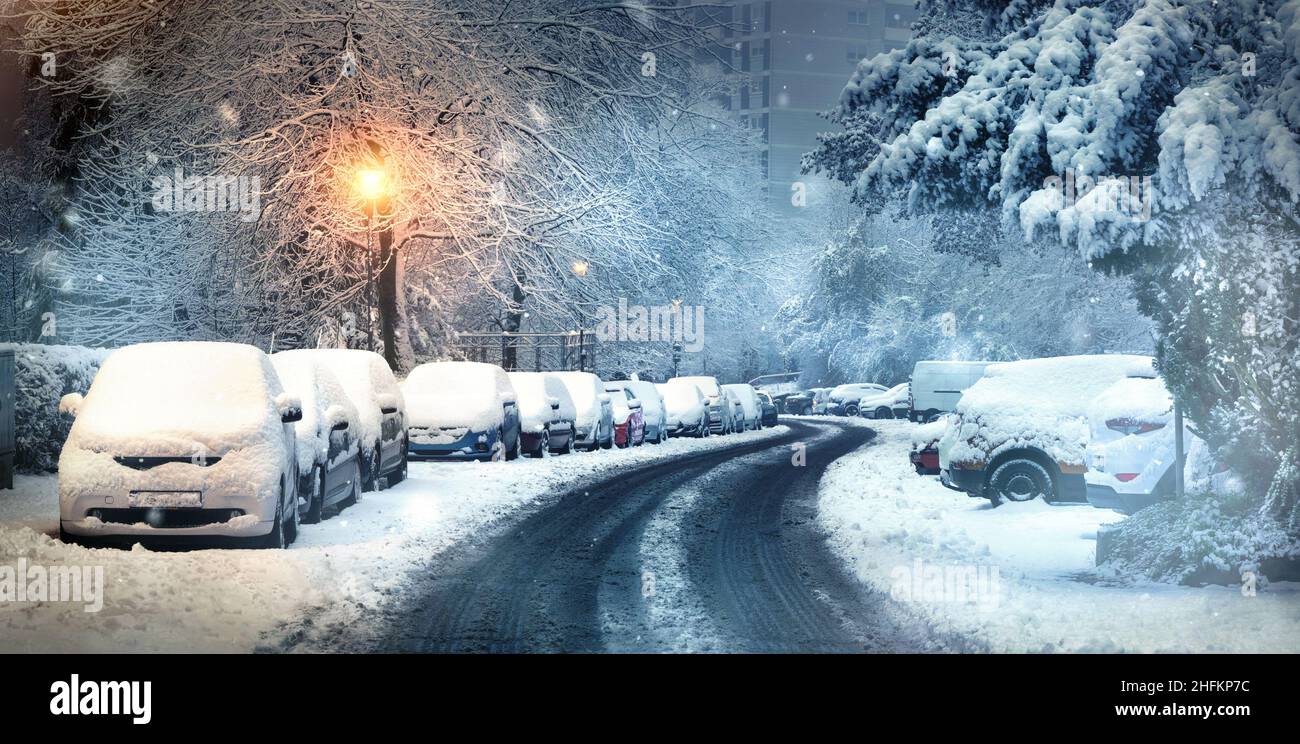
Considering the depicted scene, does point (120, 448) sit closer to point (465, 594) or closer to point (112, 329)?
point (465, 594)

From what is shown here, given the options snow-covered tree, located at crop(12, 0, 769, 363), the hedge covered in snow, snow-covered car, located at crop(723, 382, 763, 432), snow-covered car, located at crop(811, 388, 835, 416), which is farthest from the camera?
snow-covered car, located at crop(811, 388, 835, 416)

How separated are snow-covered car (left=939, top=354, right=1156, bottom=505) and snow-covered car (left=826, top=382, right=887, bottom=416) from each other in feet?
158

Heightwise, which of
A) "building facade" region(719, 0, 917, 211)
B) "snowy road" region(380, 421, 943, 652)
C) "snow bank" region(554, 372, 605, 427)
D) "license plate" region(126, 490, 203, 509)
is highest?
"building facade" region(719, 0, 917, 211)

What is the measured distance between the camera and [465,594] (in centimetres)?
993

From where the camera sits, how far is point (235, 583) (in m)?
9.48

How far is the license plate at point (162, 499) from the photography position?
10695mm

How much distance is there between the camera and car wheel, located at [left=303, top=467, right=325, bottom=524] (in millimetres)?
13281

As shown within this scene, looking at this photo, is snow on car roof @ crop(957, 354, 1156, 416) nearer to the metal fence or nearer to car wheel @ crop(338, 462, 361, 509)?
car wheel @ crop(338, 462, 361, 509)

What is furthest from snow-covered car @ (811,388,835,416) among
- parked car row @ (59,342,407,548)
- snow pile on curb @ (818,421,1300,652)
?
parked car row @ (59,342,407,548)

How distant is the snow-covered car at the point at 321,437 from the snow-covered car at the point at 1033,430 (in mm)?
7611

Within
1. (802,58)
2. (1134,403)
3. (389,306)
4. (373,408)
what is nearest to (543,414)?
(389,306)

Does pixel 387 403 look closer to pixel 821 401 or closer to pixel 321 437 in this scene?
pixel 321 437

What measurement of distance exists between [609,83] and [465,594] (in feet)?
56.3
